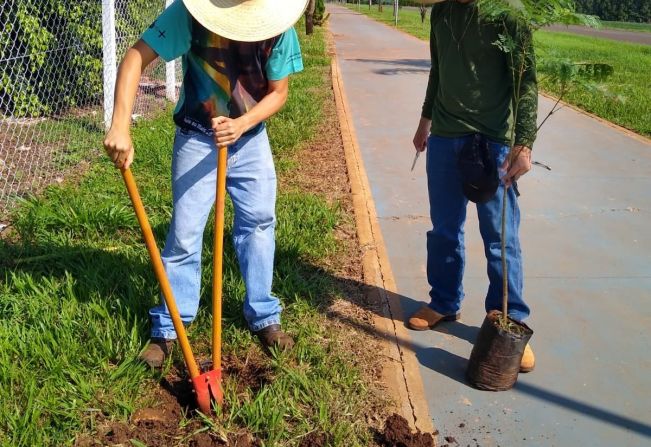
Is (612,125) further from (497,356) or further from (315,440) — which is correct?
(315,440)

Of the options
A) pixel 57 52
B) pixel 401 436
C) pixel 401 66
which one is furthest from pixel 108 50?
pixel 401 66

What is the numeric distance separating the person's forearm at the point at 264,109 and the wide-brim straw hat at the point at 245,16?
287mm

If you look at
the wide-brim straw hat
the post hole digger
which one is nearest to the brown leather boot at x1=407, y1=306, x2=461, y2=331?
the post hole digger

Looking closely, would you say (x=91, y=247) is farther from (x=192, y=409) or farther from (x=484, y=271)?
(x=484, y=271)

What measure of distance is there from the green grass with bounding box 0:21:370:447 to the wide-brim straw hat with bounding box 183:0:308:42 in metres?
1.42

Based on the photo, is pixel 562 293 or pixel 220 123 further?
pixel 562 293

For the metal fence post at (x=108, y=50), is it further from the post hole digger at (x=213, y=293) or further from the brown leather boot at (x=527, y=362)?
the brown leather boot at (x=527, y=362)

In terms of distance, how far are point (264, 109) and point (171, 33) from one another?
1.44 feet

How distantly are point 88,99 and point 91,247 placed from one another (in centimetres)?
445

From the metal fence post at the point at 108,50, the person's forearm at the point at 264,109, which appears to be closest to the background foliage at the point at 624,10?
the metal fence post at the point at 108,50

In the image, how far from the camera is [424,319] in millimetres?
3475

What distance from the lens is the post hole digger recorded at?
7.51 ft

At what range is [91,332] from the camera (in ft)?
9.89

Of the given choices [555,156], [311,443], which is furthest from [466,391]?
[555,156]
